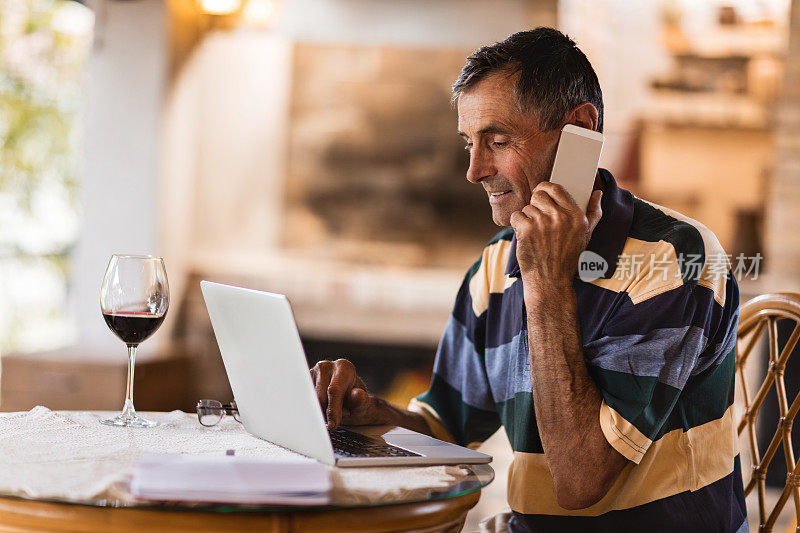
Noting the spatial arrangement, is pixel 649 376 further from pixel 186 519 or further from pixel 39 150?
pixel 39 150

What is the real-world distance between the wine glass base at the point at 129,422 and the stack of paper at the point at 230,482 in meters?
0.33

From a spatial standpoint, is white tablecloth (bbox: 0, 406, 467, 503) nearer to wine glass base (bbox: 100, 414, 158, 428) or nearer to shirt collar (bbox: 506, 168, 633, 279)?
wine glass base (bbox: 100, 414, 158, 428)

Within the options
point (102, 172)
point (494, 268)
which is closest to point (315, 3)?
point (102, 172)

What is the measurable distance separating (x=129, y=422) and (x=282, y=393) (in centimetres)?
31

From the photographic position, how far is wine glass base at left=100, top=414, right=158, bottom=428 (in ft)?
4.17

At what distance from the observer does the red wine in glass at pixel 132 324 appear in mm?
1277

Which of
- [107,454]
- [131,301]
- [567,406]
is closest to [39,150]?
[131,301]

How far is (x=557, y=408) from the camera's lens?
122 cm

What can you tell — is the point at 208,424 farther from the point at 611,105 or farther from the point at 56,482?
the point at 611,105

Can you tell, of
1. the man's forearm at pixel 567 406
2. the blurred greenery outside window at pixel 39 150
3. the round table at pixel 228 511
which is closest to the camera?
the round table at pixel 228 511

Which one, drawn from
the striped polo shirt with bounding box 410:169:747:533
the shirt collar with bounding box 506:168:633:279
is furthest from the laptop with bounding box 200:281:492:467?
the shirt collar with bounding box 506:168:633:279

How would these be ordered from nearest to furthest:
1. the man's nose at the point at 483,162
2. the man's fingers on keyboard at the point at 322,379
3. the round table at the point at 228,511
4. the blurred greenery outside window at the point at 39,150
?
the round table at the point at 228,511, the man's fingers on keyboard at the point at 322,379, the man's nose at the point at 483,162, the blurred greenery outside window at the point at 39,150

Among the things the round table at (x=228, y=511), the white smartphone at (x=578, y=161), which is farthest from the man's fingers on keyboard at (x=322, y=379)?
the white smartphone at (x=578, y=161)

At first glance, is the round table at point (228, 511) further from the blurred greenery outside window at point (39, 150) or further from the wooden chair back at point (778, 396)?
the blurred greenery outside window at point (39, 150)
